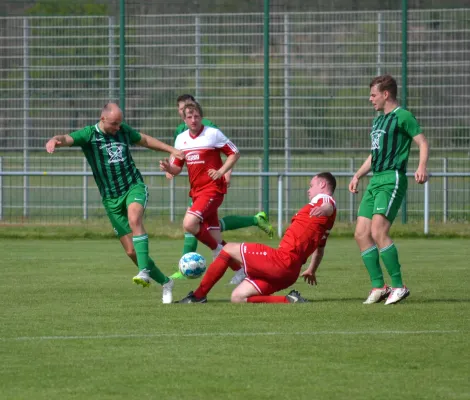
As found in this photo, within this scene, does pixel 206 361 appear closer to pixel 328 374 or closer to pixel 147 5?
pixel 328 374

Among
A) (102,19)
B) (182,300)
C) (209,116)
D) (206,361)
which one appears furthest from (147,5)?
(206,361)

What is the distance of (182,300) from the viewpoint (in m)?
9.96

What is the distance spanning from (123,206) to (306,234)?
1.93 meters

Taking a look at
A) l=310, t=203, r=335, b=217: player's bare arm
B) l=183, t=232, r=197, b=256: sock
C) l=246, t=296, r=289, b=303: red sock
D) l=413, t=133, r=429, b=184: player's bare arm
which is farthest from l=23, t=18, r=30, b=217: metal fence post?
l=413, t=133, r=429, b=184: player's bare arm

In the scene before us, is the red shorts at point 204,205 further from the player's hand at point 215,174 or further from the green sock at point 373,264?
the green sock at point 373,264

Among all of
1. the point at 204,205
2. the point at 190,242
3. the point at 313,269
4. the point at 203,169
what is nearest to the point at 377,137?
the point at 313,269

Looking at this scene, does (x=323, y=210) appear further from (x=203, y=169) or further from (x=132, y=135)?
(x=203, y=169)

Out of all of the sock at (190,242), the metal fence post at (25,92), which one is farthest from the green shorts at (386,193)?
the metal fence post at (25,92)

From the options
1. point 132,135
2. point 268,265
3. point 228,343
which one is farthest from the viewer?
point 132,135

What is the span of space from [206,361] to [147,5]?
15729 millimetres

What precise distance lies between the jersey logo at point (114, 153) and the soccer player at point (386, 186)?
7.64 ft

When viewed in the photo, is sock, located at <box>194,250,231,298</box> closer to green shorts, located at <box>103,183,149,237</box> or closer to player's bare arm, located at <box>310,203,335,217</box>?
player's bare arm, located at <box>310,203,335,217</box>

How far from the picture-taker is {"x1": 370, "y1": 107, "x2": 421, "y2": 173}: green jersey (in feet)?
32.0

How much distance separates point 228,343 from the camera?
759 cm
